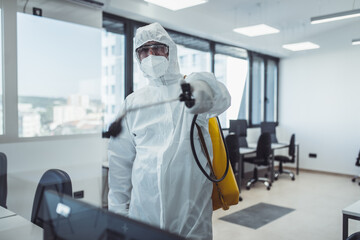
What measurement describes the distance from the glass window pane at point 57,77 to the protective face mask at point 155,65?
221cm

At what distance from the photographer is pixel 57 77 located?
3.20 metres

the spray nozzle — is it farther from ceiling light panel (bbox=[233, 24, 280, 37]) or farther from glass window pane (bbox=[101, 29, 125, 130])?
ceiling light panel (bbox=[233, 24, 280, 37])

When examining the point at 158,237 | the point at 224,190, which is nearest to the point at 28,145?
the point at 224,190

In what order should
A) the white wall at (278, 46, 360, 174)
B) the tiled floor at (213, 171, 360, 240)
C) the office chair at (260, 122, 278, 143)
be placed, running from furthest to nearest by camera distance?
the office chair at (260, 122, 278, 143)
the tiled floor at (213, 171, 360, 240)
the white wall at (278, 46, 360, 174)

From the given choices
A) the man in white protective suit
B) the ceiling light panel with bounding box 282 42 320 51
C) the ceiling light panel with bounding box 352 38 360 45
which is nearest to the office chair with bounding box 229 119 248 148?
the ceiling light panel with bounding box 282 42 320 51

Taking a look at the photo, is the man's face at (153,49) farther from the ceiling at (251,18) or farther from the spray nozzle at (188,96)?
the ceiling at (251,18)

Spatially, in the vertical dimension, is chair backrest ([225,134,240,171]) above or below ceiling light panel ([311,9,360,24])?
below

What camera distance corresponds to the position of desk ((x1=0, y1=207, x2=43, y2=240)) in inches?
49.2

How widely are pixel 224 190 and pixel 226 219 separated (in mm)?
2316

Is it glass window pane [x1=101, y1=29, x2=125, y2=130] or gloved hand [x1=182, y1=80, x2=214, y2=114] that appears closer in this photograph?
gloved hand [x1=182, y1=80, x2=214, y2=114]

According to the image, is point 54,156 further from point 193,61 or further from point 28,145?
point 193,61

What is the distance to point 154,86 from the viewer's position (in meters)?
1.25

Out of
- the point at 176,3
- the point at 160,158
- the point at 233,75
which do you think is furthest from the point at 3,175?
the point at 233,75

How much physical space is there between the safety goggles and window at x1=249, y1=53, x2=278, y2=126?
271 centimetres
